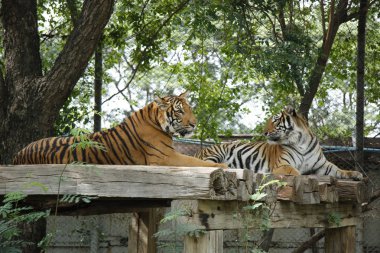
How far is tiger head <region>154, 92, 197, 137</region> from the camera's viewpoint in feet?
15.8

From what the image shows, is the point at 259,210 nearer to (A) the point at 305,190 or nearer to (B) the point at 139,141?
(A) the point at 305,190

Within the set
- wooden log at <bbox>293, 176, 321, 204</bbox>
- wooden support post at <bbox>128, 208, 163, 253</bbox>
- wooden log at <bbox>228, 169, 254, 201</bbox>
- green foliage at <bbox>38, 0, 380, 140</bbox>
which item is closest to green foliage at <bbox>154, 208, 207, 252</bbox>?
wooden log at <bbox>228, 169, 254, 201</bbox>

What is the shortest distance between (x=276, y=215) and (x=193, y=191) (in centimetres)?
108

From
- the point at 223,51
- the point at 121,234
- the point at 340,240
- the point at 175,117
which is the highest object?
the point at 223,51

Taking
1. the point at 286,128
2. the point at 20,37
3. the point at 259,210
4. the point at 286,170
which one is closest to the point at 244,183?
the point at 259,210

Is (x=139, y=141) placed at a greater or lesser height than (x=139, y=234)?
greater

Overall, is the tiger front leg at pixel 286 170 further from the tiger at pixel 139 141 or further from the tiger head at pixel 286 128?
the tiger at pixel 139 141

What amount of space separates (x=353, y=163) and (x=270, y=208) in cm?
360

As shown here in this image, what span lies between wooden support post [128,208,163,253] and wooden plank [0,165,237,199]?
5.58 ft

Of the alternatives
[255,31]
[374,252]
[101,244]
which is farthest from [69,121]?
[374,252]

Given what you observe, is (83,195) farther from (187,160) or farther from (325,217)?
(325,217)

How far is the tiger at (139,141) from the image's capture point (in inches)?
189

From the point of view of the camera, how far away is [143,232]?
5.99 m

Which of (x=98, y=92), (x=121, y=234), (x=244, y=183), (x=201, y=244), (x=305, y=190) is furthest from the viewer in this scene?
(x=121, y=234)
